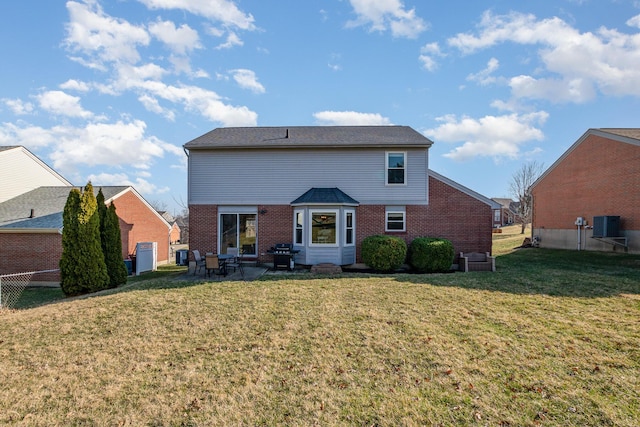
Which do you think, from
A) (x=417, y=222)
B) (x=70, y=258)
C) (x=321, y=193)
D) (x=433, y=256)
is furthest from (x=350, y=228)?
(x=70, y=258)

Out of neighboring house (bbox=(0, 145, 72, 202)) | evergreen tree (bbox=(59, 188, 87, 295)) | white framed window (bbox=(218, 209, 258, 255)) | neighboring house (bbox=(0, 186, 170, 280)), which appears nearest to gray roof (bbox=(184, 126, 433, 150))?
white framed window (bbox=(218, 209, 258, 255))

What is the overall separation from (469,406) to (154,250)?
790 inches

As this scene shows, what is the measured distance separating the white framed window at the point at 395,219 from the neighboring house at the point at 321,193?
0.15 feet

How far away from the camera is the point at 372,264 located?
506 inches

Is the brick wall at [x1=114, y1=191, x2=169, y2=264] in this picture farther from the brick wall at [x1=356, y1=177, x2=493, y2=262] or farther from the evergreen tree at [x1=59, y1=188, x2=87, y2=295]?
the brick wall at [x1=356, y1=177, x2=493, y2=262]

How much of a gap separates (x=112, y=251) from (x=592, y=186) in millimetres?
26843

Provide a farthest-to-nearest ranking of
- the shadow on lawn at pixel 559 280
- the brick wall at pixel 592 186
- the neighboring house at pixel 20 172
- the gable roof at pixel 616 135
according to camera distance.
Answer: the neighboring house at pixel 20 172 → the gable roof at pixel 616 135 → the brick wall at pixel 592 186 → the shadow on lawn at pixel 559 280

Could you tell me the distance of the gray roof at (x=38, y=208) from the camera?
16094 millimetres

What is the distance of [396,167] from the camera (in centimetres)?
1437

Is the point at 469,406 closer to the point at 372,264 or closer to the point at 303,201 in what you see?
the point at 372,264

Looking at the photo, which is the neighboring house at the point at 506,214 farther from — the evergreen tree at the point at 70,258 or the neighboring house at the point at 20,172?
the neighboring house at the point at 20,172

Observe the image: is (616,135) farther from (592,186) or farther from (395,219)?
(395,219)

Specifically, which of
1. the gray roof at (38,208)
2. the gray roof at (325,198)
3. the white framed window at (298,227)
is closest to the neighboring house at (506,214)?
the gray roof at (325,198)

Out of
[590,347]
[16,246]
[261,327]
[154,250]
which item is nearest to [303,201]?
[261,327]
